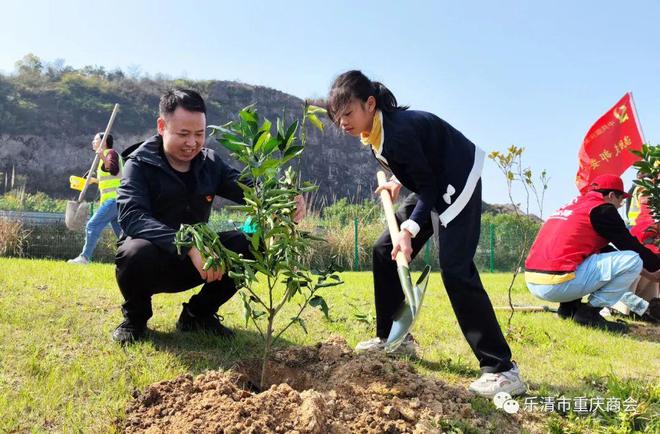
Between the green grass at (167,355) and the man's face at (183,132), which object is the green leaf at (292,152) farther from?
the green grass at (167,355)

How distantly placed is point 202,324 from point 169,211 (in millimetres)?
→ 760

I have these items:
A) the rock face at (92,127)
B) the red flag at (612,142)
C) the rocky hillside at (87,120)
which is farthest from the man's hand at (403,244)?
the rocky hillside at (87,120)

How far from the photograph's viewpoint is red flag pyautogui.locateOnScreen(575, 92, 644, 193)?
8.60m

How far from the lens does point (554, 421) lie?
2.20 m

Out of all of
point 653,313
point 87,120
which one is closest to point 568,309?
point 653,313

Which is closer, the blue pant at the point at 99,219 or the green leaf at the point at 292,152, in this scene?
the green leaf at the point at 292,152

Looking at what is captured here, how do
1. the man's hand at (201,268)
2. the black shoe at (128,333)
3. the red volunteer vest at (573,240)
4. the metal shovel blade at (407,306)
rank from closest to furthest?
1. the man's hand at (201,268)
2. the metal shovel blade at (407,306)
3. the black shoe at (128,333)
4. the red volunteer vest at (573,240)

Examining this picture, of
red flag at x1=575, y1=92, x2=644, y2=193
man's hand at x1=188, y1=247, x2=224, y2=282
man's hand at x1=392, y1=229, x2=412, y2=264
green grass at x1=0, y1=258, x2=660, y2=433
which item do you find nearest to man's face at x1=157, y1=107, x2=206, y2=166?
man's hand at x1=188, y1=247, x2=224, y2=282

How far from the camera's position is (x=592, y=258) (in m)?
4.24

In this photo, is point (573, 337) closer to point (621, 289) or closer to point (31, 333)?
point (621, 289)

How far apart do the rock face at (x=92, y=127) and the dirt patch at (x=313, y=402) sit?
2174 cm

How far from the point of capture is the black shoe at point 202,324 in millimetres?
3078

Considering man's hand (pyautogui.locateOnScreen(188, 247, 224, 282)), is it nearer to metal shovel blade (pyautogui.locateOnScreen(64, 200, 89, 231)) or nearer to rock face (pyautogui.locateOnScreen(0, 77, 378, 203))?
metal shovel blade (pyautogui.locateOnScreen(64, 200, 89, 231))

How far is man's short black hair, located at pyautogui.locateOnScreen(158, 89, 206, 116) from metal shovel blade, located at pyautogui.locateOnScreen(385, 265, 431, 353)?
1405 mm
